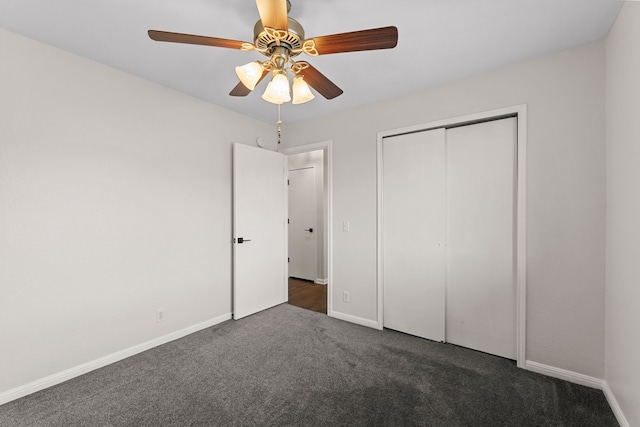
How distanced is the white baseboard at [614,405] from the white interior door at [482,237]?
1.79ft

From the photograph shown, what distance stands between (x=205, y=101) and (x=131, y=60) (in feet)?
2.74

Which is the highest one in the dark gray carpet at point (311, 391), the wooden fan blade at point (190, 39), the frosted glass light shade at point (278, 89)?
the wooden fan blade at point (190, 39)

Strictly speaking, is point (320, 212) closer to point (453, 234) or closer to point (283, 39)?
point (453, 234)

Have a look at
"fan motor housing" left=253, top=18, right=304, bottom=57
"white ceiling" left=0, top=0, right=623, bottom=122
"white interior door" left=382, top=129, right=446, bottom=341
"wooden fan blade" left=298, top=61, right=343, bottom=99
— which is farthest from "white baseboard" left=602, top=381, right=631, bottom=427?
"fan motor housing" left=253, top=18, right=304, bottom=57

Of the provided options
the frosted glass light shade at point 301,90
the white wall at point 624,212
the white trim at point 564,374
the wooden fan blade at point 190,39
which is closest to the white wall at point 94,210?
the wooden fan blade at point 190,39

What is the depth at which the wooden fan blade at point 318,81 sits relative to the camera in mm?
1636

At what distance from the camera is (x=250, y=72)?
1507mm

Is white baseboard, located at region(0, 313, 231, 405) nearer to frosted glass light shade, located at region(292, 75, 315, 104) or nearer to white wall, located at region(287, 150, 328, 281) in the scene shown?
white wall, located at region(287, 150, 328, 281)

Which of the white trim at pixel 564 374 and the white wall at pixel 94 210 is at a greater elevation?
the white wall at pixel 94 210

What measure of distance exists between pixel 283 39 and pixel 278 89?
240 millimetres

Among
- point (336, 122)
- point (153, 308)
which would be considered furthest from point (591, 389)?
point (153, 308)

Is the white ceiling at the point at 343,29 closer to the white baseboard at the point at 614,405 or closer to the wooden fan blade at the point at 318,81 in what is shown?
the wooden fan blade at the point at 318,81

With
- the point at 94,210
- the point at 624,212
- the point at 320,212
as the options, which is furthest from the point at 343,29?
the point at 320,212

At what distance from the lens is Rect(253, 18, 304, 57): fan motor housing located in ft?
4.50
